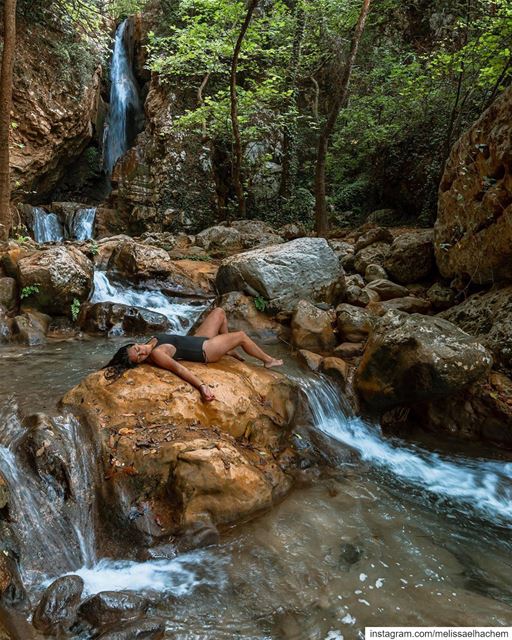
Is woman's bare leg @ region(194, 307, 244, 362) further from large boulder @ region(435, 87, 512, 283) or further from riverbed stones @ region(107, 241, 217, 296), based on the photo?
large boulder @ region(435, 87, 512, 283)

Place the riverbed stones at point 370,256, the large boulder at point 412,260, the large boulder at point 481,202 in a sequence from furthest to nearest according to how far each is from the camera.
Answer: the riverbed stones at point 370,256
the large boulder at point 412,260
the large boulder at point 481,202

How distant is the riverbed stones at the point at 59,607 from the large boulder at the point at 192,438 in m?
0.69

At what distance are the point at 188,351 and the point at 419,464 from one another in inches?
114

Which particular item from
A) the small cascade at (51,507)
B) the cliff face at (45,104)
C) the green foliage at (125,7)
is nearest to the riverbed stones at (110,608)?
the small cascade at (51,507)

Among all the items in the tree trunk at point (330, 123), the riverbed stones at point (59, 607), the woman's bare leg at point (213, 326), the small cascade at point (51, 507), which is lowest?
the riverbed stones at point (59, 607)

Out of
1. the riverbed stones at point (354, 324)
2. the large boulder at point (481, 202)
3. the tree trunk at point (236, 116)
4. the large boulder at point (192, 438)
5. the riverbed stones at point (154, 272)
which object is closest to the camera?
the large boulder at point (192, 438)

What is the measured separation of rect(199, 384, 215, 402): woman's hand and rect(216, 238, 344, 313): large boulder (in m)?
3.71

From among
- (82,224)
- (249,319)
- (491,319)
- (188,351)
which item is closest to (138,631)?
(188,351)

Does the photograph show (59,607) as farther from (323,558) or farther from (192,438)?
(323,558)

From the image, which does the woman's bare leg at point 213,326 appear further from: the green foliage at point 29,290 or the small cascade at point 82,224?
the small cascade at point 82,224

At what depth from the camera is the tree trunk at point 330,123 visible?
961 cm

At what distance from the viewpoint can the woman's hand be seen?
4156 mm

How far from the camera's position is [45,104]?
13.3 metres

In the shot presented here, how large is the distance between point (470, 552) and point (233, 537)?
1938 mm
